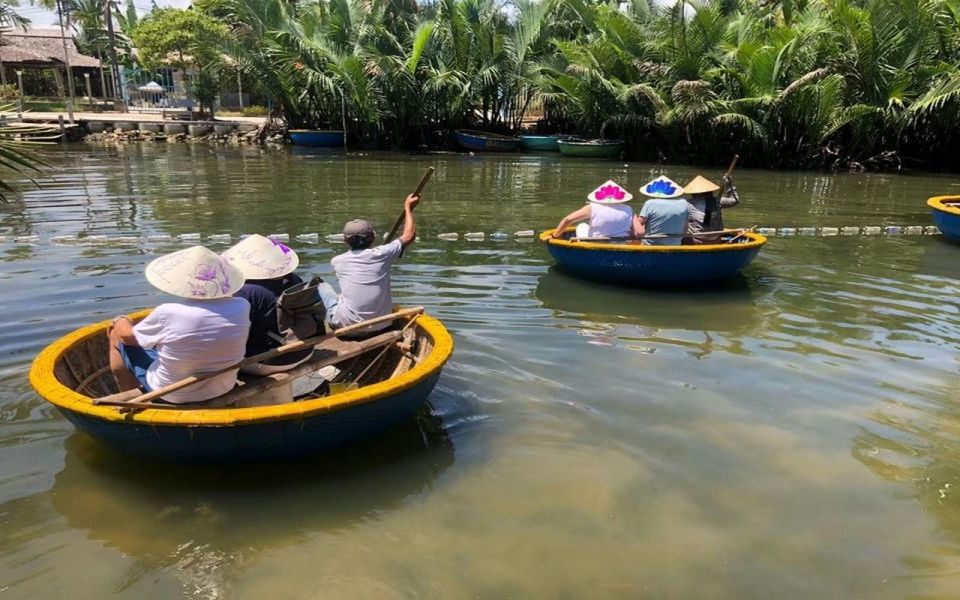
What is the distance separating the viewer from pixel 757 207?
48.9 feet

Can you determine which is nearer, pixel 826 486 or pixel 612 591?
pixel 612 591

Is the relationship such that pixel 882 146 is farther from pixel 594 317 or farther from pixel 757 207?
pixel 594 317

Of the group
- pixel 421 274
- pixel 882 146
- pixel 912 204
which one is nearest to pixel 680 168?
pixel 882 146

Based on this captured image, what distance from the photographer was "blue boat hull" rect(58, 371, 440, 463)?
3812mm

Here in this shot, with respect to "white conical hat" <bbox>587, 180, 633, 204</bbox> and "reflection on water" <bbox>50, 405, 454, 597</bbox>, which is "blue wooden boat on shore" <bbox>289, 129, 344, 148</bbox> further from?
"reflection on water" <bbox>50, 405, 454, 597</bbox>

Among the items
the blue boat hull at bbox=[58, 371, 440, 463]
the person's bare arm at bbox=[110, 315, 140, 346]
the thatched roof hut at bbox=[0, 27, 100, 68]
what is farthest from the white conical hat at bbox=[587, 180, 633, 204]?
the thatched roof hut at bbox=[0, 27, 100, 68]

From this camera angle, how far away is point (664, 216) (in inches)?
321

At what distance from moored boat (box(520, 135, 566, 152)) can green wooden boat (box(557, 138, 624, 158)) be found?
1.42 metres

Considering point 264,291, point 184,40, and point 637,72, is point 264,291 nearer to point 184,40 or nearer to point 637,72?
point 637,72

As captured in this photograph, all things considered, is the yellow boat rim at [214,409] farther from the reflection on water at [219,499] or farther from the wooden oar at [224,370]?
the reflection on water at [219,499]

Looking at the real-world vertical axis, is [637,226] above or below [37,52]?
below

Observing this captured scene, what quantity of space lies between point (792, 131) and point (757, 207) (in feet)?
28.5

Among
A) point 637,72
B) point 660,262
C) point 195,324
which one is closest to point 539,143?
point 637,72

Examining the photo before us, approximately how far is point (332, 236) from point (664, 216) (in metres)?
5.07
